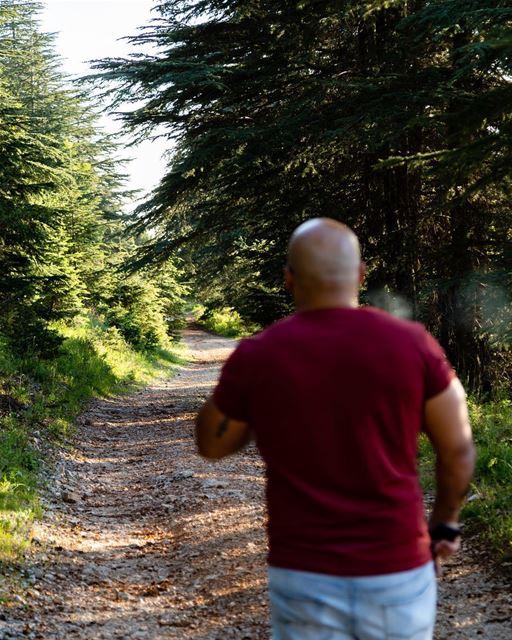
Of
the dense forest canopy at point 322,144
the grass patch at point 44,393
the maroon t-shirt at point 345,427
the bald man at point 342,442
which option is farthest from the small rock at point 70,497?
the maroon t-shirt at point 345,427

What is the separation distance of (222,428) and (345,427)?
1.42 ft

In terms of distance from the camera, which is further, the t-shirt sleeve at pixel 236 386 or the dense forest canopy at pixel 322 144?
the dense forest canopy at pixel 322 144

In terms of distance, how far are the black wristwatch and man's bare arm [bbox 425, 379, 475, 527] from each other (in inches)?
0.6

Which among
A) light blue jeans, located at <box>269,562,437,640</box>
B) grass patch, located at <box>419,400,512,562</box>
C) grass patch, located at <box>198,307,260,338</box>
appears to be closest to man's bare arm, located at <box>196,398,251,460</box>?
light blue jeans, located at <box>269,562,437,640</box>

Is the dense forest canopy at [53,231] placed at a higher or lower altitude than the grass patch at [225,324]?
higher

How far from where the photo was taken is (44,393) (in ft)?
43.1

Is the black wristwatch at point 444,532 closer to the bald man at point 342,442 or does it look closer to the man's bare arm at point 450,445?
the man's bare arm at point 450,445

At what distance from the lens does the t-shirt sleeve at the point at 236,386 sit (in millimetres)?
2117

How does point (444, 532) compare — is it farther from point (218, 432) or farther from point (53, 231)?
point (53, 231)

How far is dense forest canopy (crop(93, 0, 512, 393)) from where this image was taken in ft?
36.2

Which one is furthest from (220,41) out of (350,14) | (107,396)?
(107,396)

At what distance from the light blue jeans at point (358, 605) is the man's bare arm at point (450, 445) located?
0.26 metres

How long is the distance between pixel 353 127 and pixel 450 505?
8790 millimetres

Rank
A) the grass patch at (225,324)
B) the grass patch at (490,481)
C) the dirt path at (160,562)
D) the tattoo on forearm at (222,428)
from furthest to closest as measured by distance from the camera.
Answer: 1. the grass patch at (225,324)
2. the grass patch at (490,481)
3. the dirt path at (160,562)
4. the tattoo on forearm at (222,428)
